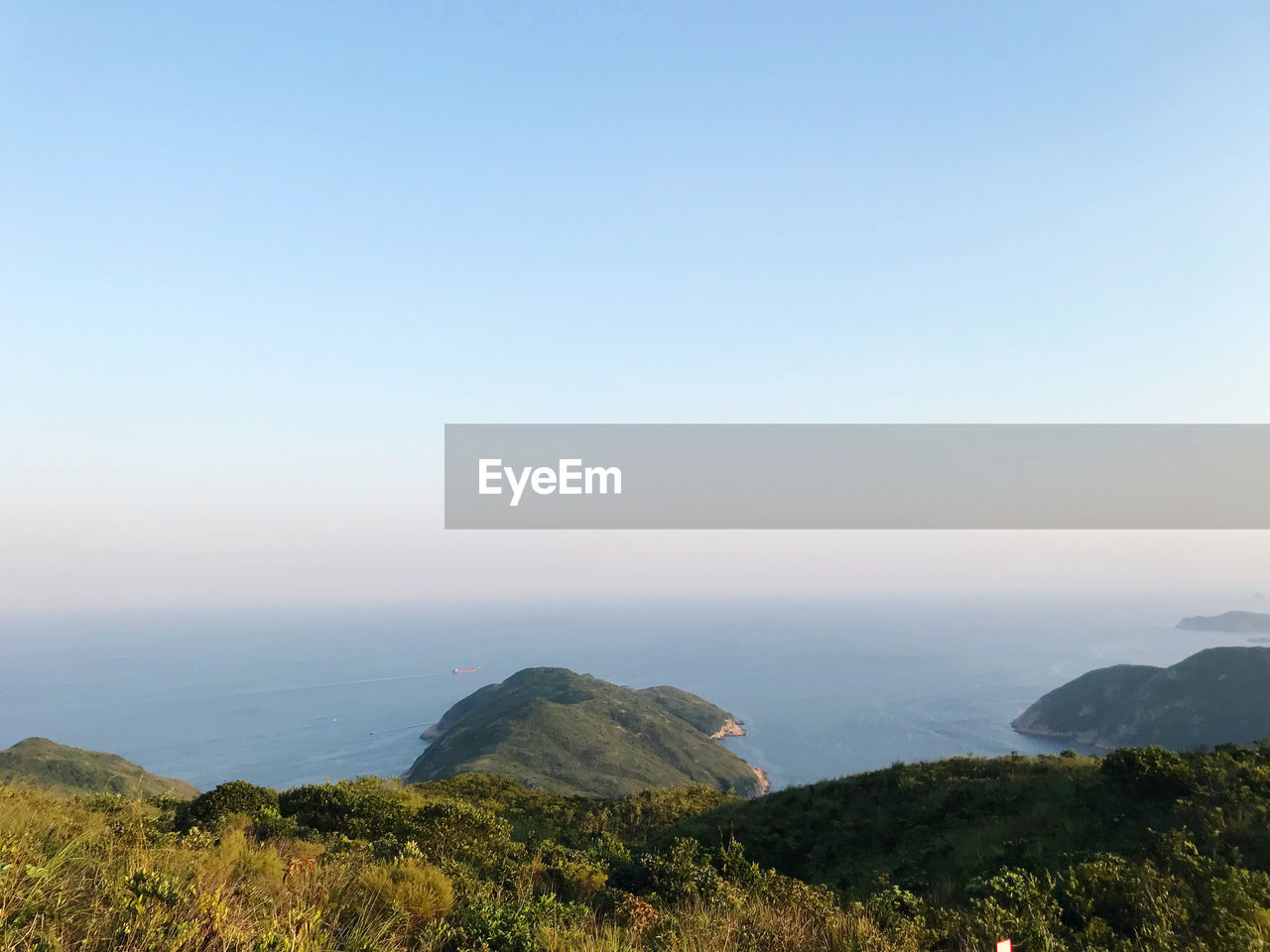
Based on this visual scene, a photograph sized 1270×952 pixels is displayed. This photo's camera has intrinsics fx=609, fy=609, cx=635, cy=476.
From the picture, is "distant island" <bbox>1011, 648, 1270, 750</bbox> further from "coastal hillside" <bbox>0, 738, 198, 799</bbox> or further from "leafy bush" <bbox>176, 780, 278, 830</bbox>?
"coastal hillside" <bbox>0, 738, 198, 799</bbox>

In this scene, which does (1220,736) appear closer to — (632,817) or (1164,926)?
(632,817)

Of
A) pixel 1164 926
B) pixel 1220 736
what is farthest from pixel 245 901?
pixel 1220 736

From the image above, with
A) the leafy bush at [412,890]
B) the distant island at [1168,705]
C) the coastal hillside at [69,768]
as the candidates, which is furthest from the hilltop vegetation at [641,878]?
the distant island at [1168,705]

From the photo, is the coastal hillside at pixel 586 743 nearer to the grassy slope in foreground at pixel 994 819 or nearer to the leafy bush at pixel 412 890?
the grassy slope in foreground at pixel 994 819

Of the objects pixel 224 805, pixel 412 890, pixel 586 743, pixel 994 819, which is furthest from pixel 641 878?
pixel 586 743

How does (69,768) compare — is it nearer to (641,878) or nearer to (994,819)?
(641,878)

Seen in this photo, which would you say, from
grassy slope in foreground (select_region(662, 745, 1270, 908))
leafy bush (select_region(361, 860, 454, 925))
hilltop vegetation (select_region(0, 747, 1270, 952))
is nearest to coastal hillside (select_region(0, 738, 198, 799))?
grassy slope in foreground (select_region(662, 745, 1270, 908))
